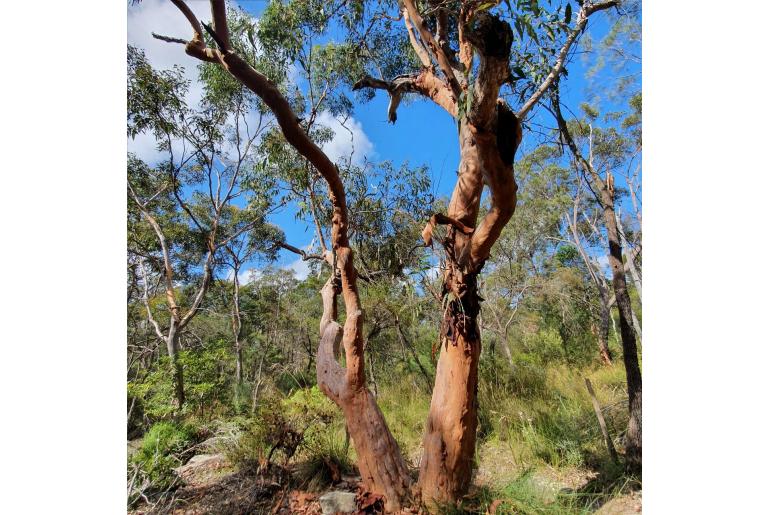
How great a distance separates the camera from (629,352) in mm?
2949

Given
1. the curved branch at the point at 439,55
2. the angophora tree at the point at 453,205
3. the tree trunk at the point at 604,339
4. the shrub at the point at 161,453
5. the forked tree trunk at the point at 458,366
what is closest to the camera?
the angophora tree at the point at 453,205

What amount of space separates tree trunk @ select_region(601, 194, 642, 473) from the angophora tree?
4.20ft

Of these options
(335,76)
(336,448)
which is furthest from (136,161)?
(336,448)

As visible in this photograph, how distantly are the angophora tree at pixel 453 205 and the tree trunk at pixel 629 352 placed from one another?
4.20ft

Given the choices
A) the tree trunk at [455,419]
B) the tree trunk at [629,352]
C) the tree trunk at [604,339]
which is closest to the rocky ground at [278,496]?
the tree trunk at [629,352]

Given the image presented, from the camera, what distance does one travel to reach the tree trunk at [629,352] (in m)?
2.76

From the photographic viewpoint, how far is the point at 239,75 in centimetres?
242

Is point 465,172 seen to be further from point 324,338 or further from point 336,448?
point 336,448

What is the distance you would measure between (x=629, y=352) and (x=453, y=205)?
5.79ft

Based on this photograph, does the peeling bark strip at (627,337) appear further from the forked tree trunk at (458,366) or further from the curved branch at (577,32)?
the forked tree trunk at (458,366)

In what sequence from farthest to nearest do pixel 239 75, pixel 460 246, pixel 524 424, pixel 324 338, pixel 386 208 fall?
pixel 386 208
pixel 524 424
pixel 324 338
pixel 239 75
pixel 460 246

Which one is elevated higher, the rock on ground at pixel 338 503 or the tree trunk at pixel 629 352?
the tree trunk at pixel 629 352
